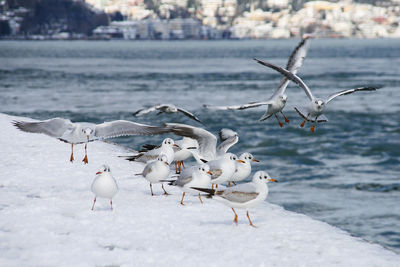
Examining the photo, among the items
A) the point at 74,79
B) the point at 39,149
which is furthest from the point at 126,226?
the point at 74,79

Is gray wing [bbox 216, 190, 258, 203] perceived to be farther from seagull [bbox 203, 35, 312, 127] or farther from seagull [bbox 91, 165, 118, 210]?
seagull [bbox 91, 165, 118, 210]

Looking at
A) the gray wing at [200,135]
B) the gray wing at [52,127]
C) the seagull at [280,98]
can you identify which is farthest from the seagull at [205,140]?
the gray wing at [52,127]

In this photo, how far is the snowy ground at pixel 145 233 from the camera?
7160 mm

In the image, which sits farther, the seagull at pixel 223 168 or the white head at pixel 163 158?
the white head at pixel 163 158

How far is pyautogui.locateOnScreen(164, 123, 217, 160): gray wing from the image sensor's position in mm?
9305

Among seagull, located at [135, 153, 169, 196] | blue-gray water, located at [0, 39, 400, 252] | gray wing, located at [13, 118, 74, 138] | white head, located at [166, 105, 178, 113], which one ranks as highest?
white head, located at [166, 105, 178, 113]

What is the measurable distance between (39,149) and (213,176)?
5.38 metres

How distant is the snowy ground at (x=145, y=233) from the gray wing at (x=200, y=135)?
80 cm

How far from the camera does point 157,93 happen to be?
2357 inches

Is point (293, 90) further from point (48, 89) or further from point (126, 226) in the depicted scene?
point (126, 226)

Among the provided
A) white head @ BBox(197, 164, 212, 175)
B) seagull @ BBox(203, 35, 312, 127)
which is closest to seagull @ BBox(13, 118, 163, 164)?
white head @ BBox(197, 164, 212, 175)

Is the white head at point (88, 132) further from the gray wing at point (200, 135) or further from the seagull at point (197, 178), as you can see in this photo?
the seagull at point (197, 178)

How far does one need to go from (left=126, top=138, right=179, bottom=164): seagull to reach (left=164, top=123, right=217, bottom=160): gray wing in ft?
1.67

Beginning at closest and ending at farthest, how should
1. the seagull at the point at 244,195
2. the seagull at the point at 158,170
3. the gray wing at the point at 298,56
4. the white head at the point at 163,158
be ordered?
the seagull at the point at 244,195 < the gray wing at the point at 298,56 < the seagull at the point at 158,170 < the white head at the point at 163,158
